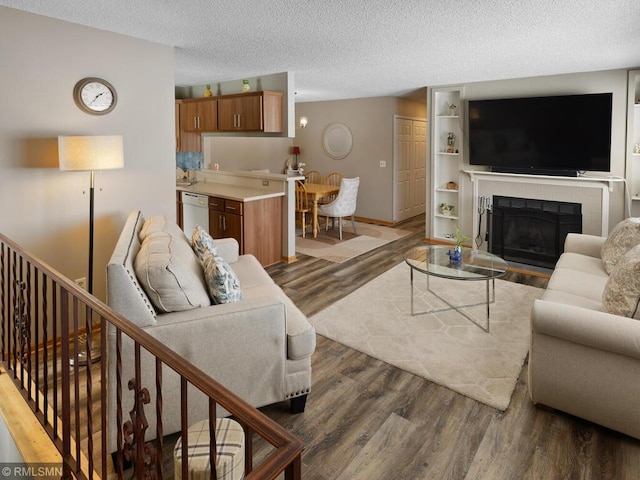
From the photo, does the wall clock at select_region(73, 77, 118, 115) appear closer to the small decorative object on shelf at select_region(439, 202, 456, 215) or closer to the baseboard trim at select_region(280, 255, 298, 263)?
the baseboard trim at select_region(280, 255, 298, 263)

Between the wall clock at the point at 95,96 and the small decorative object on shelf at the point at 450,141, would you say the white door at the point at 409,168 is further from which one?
the wall clock at the point at 95,96

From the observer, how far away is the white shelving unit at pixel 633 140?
15.4ft

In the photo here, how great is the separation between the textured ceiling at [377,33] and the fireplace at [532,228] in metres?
1.57

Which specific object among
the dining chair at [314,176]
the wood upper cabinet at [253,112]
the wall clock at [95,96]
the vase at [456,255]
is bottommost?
the vase at [456,255]

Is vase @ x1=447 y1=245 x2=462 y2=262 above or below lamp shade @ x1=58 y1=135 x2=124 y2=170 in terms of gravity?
below

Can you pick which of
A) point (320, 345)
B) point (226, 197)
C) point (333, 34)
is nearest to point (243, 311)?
point (320, 345)

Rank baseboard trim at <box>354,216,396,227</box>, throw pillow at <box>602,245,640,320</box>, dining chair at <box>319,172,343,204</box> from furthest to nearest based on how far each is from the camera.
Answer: dining chair at <box>319,172,343,204</box>
baseboard trim at <box>354,216,396,227</box>
throw pillow at <box>602,245,640,320</box>

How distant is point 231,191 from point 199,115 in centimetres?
136

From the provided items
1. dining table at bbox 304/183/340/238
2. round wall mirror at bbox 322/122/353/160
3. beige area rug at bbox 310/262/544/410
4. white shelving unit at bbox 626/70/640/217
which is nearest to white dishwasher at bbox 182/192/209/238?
dining table at bbox 304/183/340/238

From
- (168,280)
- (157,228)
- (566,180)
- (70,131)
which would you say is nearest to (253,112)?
(70,131)

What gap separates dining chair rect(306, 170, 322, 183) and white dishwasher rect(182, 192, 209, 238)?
340cm

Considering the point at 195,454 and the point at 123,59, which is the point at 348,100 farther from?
the point at 195,454

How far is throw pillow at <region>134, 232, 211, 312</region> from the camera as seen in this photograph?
7.13 ft

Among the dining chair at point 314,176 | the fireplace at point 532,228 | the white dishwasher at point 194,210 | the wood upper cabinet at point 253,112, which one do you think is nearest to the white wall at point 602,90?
the fireplace at point 532,228
